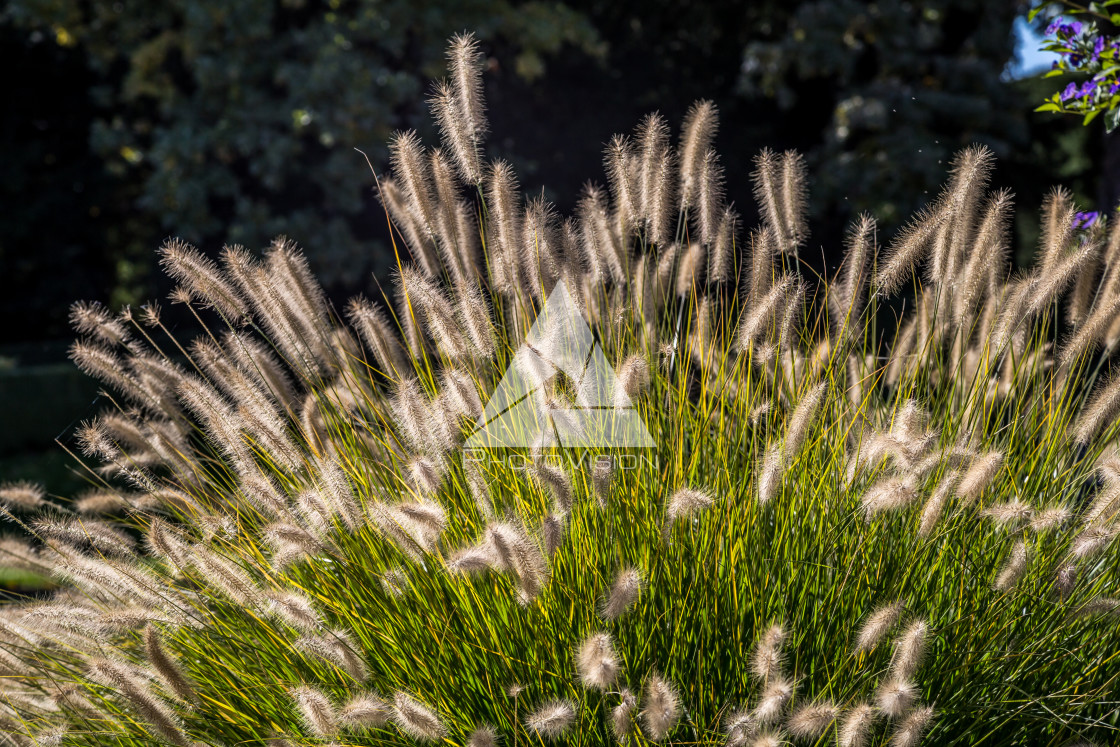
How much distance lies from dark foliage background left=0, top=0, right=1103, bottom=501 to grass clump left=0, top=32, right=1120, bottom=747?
5819 mm

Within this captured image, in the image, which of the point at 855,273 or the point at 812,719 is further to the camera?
the point at 855,273

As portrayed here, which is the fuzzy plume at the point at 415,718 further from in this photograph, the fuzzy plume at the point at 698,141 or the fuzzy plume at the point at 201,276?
the fuzzy plume at the point at 698,141

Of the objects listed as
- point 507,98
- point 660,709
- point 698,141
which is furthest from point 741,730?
point 507,98

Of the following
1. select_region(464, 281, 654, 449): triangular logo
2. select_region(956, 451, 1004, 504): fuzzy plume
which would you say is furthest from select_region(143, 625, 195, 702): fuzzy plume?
select_region(956, 451, 1004, 504): fuzzy plume

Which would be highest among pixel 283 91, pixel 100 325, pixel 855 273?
pixel 283 91

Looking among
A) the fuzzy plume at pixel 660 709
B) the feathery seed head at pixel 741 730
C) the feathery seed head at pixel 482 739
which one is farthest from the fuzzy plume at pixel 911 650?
the feathery seed head at pixel 482 739

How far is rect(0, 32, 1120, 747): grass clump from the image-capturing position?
5.99 feet

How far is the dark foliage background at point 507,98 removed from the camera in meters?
9.73

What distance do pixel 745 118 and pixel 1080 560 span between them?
1164 cm

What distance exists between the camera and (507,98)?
12.0m

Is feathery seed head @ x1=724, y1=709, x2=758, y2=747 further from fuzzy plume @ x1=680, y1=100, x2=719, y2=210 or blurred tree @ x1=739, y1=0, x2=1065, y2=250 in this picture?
blurred tree @ x1=739, y1=0, x2=1065, y2=250

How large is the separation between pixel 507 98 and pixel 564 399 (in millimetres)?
10362

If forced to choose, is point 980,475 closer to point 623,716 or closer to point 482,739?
point 623,716

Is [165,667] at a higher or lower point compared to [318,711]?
higher
